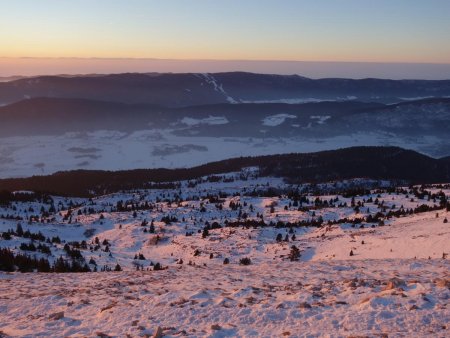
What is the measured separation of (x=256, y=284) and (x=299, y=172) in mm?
125273

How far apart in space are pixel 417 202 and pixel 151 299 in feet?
144

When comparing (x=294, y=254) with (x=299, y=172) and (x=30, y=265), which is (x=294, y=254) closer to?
(x=30, y=265)

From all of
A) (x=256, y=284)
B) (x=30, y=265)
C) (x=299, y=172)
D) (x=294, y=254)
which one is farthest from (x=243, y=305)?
(x=299, y=172)

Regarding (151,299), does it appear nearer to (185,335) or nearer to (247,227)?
(185,335)

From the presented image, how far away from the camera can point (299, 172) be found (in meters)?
143

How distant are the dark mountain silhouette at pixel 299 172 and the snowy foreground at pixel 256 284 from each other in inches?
3562

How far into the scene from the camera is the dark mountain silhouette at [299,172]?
463 ft

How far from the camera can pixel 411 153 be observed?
546ft

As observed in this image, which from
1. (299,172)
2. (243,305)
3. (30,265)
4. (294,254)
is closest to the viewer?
(243,305)

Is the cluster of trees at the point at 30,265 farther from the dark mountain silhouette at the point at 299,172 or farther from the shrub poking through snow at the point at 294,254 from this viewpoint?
the dark mountain silhouette at the point at 299,172

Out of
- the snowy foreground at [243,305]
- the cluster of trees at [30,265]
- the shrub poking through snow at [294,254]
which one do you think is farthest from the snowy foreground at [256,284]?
the cluster of trees at [30,265]

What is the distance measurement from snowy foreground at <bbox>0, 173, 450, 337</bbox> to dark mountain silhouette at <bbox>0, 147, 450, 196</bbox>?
3562 inches

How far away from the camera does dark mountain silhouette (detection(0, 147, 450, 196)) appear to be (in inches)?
5552

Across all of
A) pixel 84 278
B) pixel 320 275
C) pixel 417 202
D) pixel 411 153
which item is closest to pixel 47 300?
pixel 84 278
